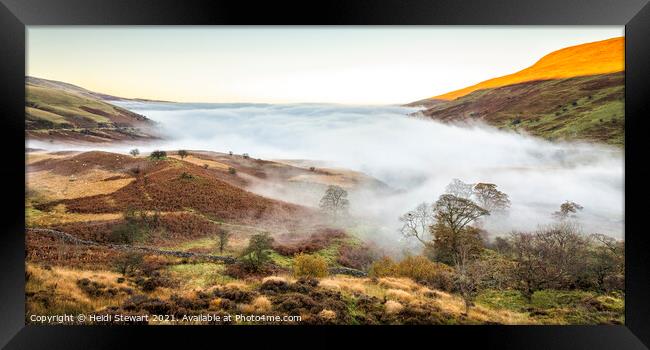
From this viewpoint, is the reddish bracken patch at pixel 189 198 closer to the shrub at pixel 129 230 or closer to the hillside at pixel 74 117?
the shrub at pixel 129 230

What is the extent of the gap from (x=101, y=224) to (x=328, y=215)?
295 centimetres

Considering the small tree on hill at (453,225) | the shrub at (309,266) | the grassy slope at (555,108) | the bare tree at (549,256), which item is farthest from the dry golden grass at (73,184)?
the bare tree at (549,256)

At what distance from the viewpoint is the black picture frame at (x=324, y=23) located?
15.5 feet

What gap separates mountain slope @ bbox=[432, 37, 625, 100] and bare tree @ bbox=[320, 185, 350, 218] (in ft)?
5.97

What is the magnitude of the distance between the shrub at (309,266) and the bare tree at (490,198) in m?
2.17

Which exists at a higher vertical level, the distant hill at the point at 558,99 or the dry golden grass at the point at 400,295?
the distant hill at the point at 558,99

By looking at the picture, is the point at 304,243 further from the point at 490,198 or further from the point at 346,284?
the point at 490,198

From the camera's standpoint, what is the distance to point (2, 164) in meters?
4.90

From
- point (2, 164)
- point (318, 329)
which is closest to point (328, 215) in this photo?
point (318, 329)

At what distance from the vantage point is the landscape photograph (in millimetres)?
5250

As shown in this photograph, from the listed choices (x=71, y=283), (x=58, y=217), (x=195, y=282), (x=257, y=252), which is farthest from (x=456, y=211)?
(x=58, y=217)

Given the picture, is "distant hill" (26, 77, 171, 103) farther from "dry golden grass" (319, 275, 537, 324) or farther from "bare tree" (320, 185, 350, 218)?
"dry golden grass" (319, 275, 537, 324)

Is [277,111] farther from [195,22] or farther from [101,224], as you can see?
[101,224]

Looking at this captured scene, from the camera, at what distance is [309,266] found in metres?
5.40
